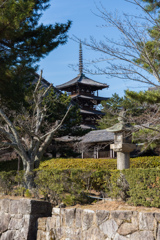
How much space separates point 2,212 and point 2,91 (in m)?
4.79

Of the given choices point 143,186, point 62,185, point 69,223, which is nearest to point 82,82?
point 62,185

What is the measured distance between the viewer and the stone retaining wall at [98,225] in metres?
5.39

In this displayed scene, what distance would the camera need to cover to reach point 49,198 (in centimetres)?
787

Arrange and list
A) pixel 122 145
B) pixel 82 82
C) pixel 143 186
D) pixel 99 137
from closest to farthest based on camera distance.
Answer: pixel 143 186
pixel 122 145
pixel 99 137
pixel 82 82

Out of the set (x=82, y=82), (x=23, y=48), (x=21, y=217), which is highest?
(x=82, y=82)

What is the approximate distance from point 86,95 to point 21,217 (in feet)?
92.6

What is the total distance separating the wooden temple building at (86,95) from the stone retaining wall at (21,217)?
24.1 meters

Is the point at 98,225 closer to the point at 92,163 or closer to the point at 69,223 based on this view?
the point at 69,223

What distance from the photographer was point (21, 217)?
7.46 metres

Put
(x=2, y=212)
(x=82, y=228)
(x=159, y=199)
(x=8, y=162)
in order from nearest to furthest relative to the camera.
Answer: (x=159, y=199), (x=82, y=228), (x=2, y=212), (x=8, y=162)

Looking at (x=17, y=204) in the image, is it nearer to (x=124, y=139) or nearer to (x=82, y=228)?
(x=82, y=228)

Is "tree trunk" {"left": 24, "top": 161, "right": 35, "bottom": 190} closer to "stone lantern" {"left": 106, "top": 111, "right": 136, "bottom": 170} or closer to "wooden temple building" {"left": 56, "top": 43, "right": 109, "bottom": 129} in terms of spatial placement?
"stone lantern" {"left": 106, "top": 111, "right": 136, "bottom": 170}

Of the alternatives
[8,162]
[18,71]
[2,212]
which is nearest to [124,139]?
[2,212]

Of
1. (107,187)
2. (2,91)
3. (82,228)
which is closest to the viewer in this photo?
(82,228)
